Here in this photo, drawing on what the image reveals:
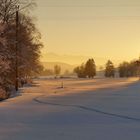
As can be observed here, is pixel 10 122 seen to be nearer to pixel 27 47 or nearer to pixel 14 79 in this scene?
pixel 14 79

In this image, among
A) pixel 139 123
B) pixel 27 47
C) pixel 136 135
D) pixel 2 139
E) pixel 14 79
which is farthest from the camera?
pixel 27 47

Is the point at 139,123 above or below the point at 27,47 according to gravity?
below

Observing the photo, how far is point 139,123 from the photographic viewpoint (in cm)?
2019

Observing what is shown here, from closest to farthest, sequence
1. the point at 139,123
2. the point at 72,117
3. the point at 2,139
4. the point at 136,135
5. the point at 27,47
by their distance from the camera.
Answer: the point at 2,139 → the point at 136,135 → the point at 139,123 → the point at 72,117 → the point at 27,47

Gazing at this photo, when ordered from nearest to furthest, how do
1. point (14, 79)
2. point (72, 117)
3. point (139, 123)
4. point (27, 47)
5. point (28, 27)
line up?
point (139, 123) < point (72, 117) < point (14, 79) < point (27, 47) < point (28, 27)

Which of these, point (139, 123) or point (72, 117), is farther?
point (72, 117)

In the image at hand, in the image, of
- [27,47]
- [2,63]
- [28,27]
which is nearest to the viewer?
[2,63]

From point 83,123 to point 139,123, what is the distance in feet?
7.46

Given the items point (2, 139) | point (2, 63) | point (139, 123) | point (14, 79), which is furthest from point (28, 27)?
point (2, 139)

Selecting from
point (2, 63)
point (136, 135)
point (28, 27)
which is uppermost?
point (28, 27)

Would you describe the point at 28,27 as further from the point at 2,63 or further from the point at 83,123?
the point at 83,123

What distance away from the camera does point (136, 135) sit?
650 inches

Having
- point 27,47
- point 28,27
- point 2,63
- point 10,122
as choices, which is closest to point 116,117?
point 10,122

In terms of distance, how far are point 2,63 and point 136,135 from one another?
81.1 ft
